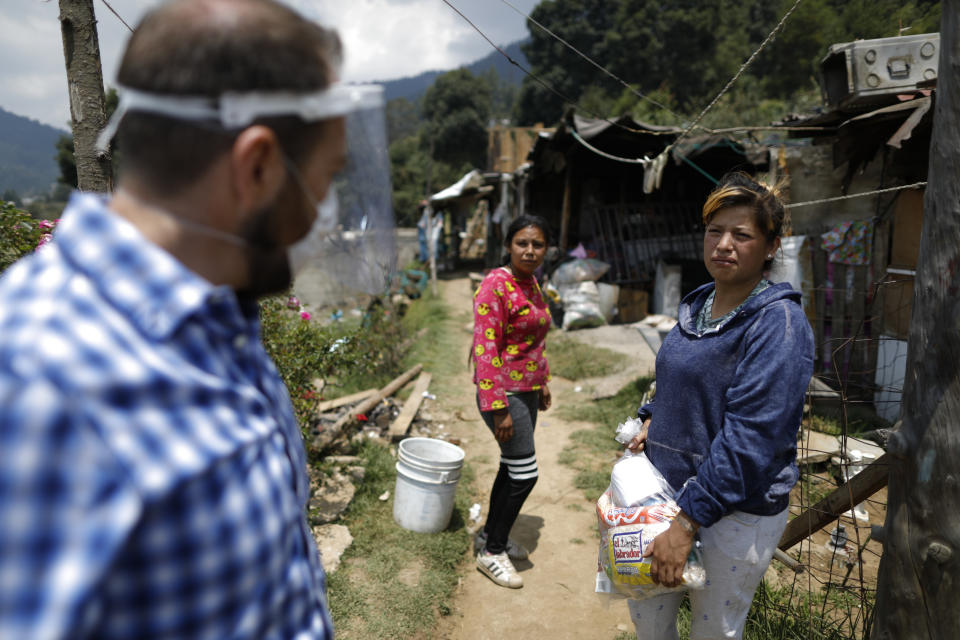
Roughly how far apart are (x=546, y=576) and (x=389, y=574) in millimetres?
914

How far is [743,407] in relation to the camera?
1.65 meters

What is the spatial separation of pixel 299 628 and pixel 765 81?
30370mm

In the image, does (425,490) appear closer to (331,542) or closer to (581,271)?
(331,542)

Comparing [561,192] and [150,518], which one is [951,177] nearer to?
[150,518]

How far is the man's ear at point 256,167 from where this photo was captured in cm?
78

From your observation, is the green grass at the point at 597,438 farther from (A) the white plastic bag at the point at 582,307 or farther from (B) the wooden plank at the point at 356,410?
(A) the white plastic bag at the point at 582,307

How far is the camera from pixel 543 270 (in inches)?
422

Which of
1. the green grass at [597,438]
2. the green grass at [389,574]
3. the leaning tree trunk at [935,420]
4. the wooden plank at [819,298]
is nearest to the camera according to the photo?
A: the leaning tree trunk at [935,420]

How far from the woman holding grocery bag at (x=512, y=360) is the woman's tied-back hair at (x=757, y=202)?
1.14m

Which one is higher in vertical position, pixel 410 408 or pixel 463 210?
pixel 463 210

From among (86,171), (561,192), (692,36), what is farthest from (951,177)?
(692,36)

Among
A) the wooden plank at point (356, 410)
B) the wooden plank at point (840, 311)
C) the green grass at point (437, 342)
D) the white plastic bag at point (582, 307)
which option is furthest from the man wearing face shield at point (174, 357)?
the white plastic bag at point (582, 307)

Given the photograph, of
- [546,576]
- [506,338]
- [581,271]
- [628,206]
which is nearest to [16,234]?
[506,338]

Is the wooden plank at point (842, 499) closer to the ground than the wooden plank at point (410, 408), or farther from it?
farther from it
